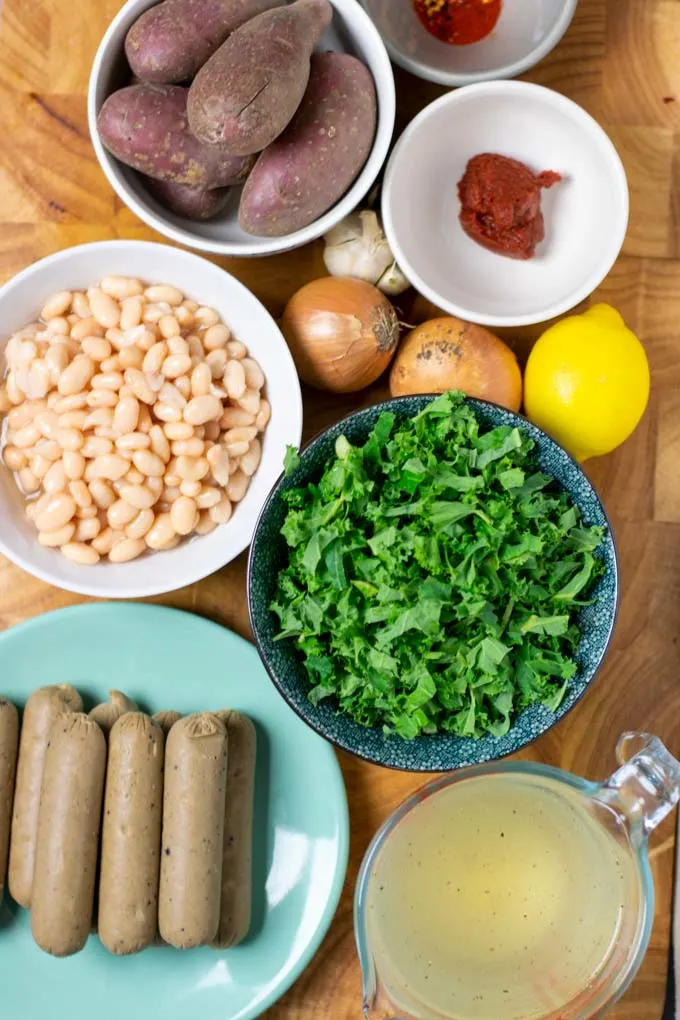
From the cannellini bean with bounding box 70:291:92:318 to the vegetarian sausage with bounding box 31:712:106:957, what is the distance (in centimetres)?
44

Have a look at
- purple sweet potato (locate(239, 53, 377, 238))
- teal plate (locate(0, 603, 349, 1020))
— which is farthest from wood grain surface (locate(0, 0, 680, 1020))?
purple sweet potato (locate(239, 53, 377, 238))

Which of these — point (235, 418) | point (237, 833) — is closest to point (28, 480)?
point (235, 418)

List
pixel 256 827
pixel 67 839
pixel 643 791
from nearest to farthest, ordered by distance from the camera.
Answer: pixel 643 791
pixel 67 839
pixel 256 827

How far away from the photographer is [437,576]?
96 centimetres

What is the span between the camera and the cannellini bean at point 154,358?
3.49ft

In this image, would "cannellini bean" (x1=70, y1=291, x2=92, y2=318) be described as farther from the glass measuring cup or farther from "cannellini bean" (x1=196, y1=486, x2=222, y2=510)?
the glass measuring cup

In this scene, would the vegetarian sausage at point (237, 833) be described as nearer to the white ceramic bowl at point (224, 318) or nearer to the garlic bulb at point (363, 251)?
the white ceramic bowl at point (224, 318)

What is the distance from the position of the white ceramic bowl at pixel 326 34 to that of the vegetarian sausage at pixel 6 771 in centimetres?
55

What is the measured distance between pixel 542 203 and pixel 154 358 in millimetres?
497

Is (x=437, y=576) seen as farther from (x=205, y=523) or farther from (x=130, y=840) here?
(x=130, y=840)

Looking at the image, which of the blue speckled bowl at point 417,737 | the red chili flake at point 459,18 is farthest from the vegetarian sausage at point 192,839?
the red chili flake at point 459,18

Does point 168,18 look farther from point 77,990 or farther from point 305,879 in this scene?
point 77,990

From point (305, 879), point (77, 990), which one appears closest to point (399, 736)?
point (305, 879)

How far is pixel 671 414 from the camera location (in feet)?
3.90
